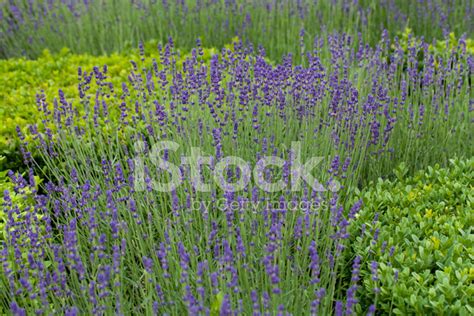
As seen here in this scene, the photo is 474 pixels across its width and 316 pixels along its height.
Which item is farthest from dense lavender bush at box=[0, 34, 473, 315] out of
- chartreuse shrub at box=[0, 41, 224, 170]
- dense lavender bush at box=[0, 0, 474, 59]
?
dense lavender bush at box=[0, 0, 474, 59]

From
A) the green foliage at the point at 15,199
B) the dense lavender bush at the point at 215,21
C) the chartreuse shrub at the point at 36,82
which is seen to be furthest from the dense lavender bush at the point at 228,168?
the dense lavender bush at the point at 215,21

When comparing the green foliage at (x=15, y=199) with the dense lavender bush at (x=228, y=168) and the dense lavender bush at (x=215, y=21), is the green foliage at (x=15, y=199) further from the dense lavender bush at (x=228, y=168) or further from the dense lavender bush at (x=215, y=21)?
the dense lavender bush at (x=215, y=21)

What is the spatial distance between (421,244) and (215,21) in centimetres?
492

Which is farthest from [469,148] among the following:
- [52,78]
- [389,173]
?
[52,78]

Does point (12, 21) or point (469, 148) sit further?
point (12, 21)

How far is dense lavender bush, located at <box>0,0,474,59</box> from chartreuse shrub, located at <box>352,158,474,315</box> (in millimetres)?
3579

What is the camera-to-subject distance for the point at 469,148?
4.11 meters

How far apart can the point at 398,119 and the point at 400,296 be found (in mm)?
1890

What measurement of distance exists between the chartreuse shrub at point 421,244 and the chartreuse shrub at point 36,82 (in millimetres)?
2271

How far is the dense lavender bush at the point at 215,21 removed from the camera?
6.78 meters

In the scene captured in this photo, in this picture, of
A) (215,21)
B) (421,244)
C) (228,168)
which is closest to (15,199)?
(228,168)

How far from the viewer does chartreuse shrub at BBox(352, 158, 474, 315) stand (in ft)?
7.99

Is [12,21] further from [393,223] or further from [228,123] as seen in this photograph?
[393,223]

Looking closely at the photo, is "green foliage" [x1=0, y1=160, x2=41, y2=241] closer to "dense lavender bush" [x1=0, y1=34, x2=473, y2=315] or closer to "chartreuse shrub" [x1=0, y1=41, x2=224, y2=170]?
"dense lavender bush" [x1=0, y1=34, x2=473, y2=315]
